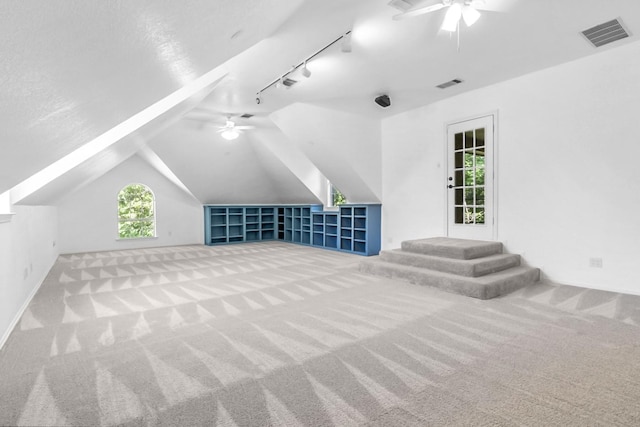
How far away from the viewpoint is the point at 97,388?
2.01m

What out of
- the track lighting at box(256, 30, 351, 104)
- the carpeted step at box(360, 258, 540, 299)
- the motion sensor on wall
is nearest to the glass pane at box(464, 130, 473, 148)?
the motion sensor on wall

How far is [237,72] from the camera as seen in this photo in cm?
434

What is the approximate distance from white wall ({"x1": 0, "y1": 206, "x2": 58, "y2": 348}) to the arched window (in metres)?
2.93

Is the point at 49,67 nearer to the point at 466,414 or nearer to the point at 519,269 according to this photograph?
the point at 466,414

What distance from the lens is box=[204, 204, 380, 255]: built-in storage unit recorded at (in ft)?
23.8

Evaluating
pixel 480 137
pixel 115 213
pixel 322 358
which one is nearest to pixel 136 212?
pixel 115 213

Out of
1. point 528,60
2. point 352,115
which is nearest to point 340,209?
point 352,115

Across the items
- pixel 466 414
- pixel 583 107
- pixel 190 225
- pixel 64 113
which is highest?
pixel 583 107

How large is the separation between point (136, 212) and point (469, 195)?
839 cm

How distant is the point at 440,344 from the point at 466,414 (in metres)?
0.91

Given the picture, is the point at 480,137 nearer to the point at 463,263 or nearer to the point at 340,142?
the point at 463,263

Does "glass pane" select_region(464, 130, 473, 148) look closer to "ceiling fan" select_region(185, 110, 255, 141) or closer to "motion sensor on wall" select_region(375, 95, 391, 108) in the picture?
"motion sensor on wall" select_region(375, 95, 391, 108)

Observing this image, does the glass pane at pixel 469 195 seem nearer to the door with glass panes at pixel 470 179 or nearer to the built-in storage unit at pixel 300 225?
the door with glass panes at pixel 470 179

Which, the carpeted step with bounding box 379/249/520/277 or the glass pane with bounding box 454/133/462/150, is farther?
the glass pane with bounding box 454/133/462/150
